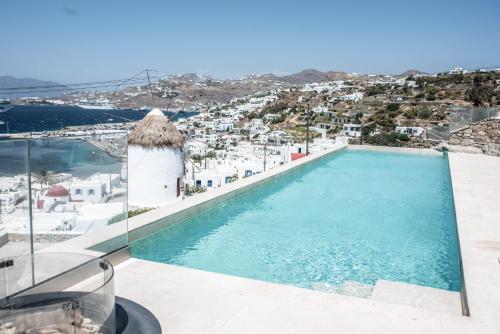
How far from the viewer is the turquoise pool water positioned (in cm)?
532

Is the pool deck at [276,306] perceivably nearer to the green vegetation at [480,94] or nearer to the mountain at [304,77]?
the green vegetation at [480,94]

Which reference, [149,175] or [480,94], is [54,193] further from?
[480,94]

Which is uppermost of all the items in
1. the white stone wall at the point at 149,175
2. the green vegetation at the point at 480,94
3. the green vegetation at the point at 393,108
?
the green vegetation at the point at 480,94

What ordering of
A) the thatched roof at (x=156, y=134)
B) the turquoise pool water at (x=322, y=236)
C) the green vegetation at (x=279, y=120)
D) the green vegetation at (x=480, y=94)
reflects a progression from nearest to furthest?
the turquoise pool water at (x=322, y=236)
the thatched roof at (x=156, y=134)
the green vegetation at (x=480, y=94)
the green vegetation at (x=279, y=120)

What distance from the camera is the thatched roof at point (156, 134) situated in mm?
11938

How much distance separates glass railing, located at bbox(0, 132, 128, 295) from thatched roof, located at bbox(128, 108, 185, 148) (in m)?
7.99

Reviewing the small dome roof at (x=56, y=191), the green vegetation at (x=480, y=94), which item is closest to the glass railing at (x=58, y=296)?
the small dome roof at (x=56, y=191)

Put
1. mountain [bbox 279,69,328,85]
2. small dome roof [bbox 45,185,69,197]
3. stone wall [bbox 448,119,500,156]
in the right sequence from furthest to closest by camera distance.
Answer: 1. mountain [bbox 279,69,328,85]
2. stone wall [bbox 448,119,500,156]
3. small dome roof [bbox 45,185,69,197]

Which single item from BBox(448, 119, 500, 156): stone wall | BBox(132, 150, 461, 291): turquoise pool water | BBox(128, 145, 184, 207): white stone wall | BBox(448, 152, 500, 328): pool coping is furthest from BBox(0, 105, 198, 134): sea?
BBox(448, 152, 500, 328): pool coping

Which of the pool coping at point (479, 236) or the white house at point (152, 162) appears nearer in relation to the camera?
the pool coping at point (479, 236)

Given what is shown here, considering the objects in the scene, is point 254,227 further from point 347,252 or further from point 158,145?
point 158,145

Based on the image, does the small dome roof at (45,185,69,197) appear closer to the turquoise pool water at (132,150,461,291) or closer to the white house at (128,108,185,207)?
the turquoise pool water at (132,150,461,291)

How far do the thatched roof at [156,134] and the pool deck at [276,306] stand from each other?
A: 7.78 metres

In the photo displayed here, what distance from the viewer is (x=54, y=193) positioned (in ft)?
11.1
